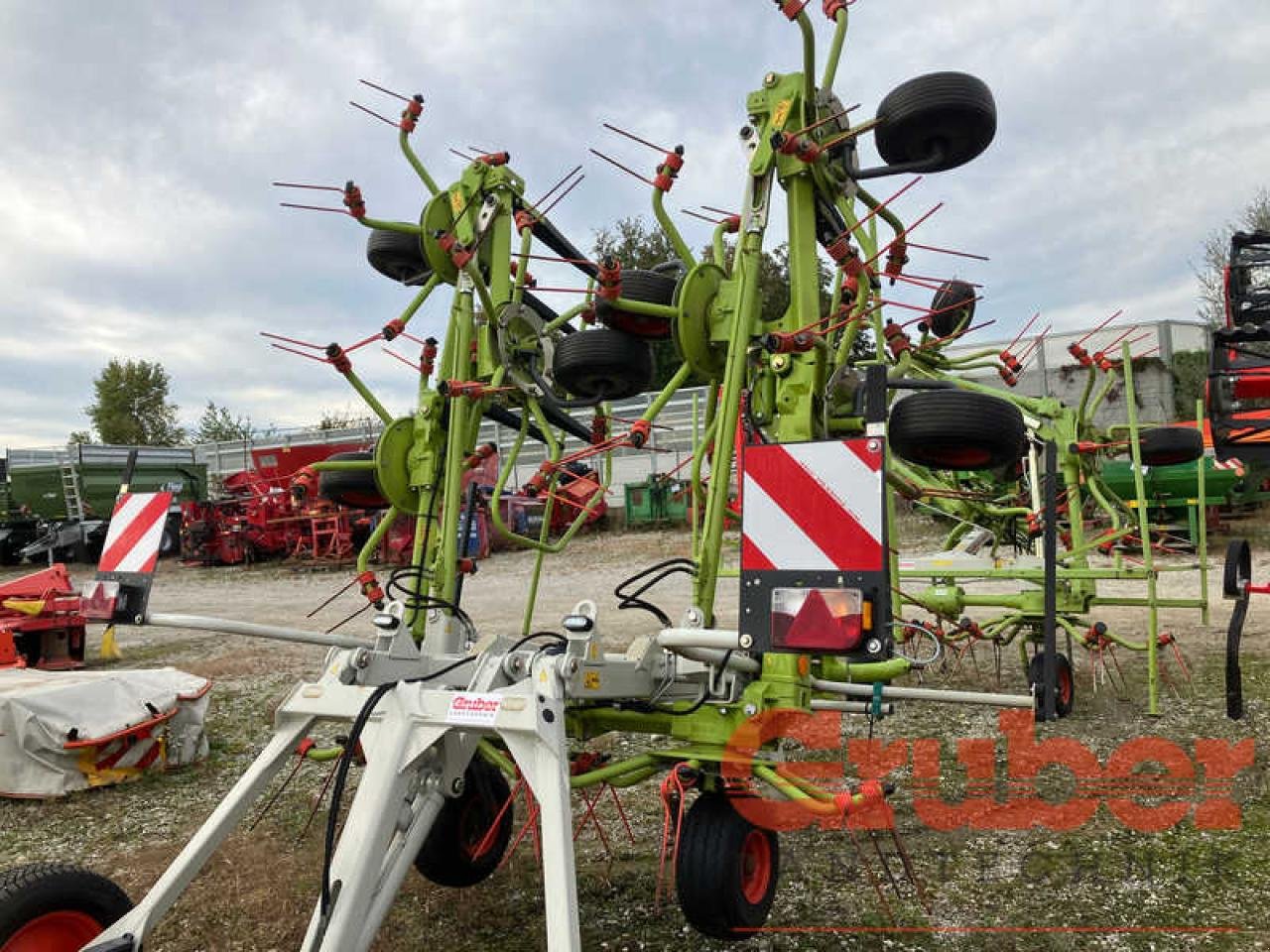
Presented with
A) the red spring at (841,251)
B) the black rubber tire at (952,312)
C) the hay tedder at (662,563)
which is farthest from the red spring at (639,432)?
the black rubber tire at (952,312)

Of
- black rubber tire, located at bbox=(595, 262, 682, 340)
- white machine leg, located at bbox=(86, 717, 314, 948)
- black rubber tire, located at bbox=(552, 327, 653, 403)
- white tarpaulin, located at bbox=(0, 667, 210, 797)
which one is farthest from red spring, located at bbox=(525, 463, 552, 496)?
white tarpaulin, located at bbox=(0, 667, 210, 797)

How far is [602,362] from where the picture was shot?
3.92 meters

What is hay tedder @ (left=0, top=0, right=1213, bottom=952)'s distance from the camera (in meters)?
2.32

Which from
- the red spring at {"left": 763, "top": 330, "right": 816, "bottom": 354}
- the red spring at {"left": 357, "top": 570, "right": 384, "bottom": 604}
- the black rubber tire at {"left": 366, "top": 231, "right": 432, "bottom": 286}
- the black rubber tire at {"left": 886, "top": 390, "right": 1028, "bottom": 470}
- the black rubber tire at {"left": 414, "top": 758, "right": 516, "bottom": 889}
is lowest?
the black rubber tire at {"left": 414, "top": 758, "right": 516, "bottom": 889}

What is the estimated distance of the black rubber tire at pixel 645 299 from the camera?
384cm

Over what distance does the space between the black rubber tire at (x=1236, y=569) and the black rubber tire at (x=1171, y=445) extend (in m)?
2.72

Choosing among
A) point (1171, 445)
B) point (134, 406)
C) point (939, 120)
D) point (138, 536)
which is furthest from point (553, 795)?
point (134, 406)

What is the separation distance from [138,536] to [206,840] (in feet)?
3.58

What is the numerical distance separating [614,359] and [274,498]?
49.6ft

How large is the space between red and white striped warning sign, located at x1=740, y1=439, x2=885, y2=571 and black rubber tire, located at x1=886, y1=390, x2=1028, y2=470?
0.88 metres

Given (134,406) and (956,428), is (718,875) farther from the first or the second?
(134,406)

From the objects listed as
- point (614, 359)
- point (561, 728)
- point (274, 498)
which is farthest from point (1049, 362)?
point (561, 728)

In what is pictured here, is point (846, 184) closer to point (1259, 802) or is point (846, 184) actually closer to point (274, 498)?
point (1259, 802)

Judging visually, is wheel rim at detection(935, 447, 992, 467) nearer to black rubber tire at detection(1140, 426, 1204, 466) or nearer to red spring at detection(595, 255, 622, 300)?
red spring at detection(595, 255, 622, 300)
